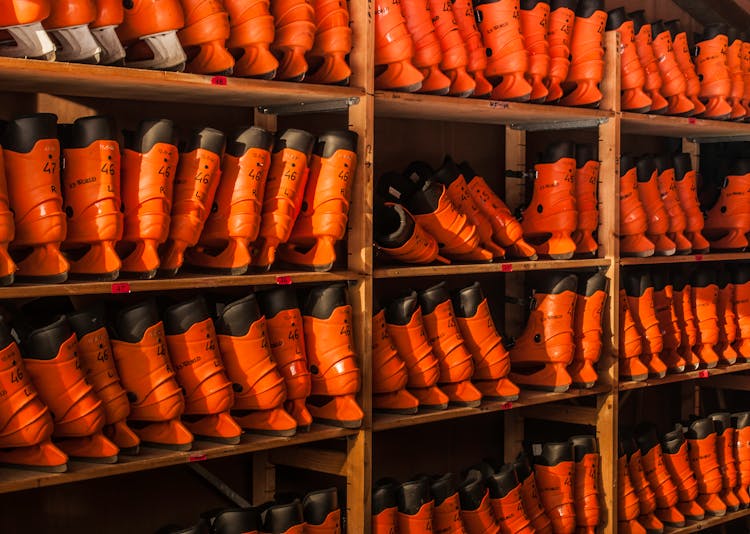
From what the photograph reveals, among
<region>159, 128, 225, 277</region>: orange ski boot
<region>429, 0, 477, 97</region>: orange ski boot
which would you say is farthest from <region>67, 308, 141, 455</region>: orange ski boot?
<region>429, 0, 477, 97</region>: orange ski boot

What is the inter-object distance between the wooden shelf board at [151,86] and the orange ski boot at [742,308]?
2332 millimetres

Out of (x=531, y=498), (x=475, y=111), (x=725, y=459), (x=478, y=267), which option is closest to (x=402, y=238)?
Result: (x=478, y=267)

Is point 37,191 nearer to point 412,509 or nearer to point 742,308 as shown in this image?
point 412,509

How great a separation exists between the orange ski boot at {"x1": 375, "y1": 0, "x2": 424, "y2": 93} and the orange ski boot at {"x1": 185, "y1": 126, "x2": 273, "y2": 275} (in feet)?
1.78

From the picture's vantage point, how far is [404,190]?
376 centimetres

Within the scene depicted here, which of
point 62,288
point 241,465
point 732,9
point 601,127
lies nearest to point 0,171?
point 62,288

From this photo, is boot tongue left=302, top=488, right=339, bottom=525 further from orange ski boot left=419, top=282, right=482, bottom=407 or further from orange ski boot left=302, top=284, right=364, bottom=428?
orange ski boot left=419, top=282, right=482, bottom=407

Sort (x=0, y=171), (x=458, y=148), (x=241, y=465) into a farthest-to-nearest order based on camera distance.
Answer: (x=458, y=148) < (x=241, y=465) < (x=0, y=171)

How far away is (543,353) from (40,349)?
76.2 inches

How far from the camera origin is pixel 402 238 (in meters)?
3.47

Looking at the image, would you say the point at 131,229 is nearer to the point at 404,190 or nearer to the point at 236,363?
the point at 236,363

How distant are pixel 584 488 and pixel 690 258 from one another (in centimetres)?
107

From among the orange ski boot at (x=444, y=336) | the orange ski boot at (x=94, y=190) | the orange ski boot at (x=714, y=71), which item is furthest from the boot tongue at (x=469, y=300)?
the orange ski boot at (x=714, y=71)

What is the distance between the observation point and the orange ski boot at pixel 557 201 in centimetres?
399
